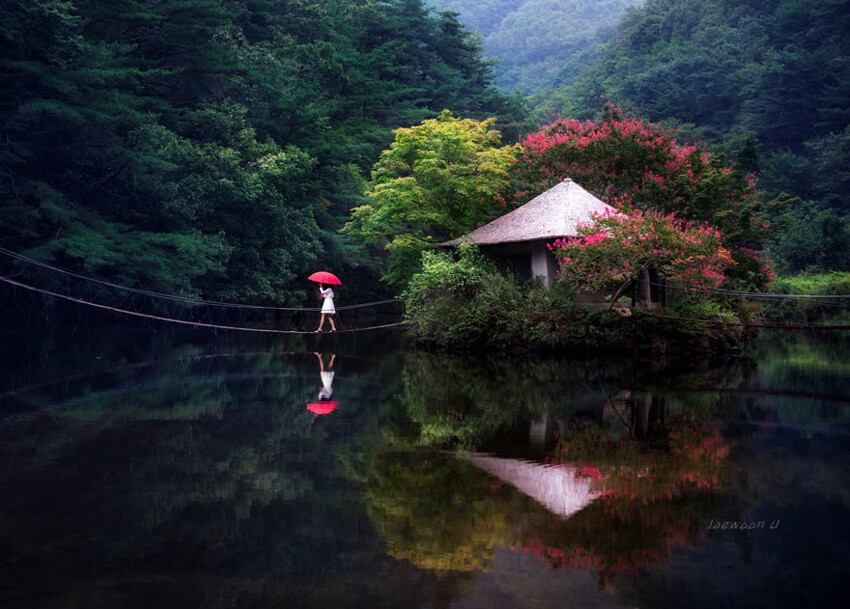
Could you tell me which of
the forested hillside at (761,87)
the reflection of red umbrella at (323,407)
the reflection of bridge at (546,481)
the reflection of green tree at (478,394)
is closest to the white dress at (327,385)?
the reflection of red umbrella at (323,407)

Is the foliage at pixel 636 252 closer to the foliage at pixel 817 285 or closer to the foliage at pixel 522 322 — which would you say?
the foliage at pixel 522 322

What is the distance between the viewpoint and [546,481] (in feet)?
25.1

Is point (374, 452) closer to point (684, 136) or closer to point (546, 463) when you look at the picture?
point (546, 463)

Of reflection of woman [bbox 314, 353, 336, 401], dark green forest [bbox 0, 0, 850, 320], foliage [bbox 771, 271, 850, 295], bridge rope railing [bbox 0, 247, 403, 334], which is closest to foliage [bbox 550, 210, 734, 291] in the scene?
reflection of woman [bbox 314, 353, 336, 401]

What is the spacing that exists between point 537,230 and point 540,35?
2698 inches

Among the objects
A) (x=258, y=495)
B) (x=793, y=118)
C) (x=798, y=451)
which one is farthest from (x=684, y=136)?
(x=258, y=495)

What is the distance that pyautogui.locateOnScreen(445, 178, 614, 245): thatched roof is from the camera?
22.0 meters

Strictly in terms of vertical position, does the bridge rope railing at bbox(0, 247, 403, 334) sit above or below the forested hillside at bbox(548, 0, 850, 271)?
below

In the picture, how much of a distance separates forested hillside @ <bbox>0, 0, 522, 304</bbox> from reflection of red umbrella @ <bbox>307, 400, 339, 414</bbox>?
17875 mm

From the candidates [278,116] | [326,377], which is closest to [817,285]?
[278,116]

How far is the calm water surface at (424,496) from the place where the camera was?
5.23 m

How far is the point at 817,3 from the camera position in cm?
5378

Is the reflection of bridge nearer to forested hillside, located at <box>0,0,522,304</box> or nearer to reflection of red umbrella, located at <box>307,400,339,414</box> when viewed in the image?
reflection of red umbrella, located at <box>307,400,339,414</box>

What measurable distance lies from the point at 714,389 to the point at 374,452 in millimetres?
7617
